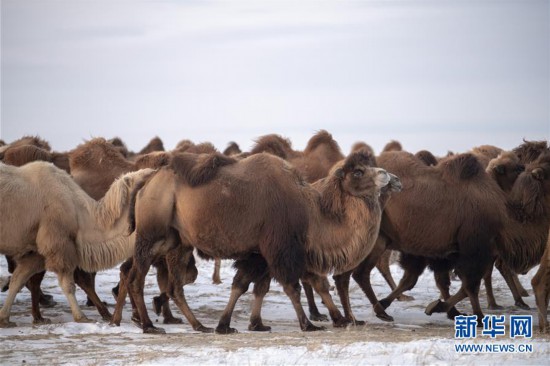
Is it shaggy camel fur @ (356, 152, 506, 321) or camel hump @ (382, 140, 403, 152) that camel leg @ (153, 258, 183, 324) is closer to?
shaggy camel fur @ (356, 152, 506, 321)

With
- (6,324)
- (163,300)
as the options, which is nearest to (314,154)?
(163,300)

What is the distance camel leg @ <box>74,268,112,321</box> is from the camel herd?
0.02m

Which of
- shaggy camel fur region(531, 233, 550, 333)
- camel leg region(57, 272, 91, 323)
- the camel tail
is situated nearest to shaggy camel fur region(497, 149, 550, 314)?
shaggy camel fur region(531, 233, 550, 333)

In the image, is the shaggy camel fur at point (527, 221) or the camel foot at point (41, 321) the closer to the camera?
the camel foot at point (41, 321)

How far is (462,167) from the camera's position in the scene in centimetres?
1334

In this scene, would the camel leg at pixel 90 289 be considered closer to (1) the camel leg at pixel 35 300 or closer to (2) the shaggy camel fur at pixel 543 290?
(1) the camel leg at pixel 35 300

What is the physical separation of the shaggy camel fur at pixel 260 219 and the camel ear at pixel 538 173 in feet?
8.96

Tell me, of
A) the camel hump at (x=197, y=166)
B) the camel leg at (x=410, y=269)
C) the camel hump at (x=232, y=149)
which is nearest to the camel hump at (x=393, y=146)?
the camel hump at (x=232, y=149)

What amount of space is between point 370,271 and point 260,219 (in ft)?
7.18

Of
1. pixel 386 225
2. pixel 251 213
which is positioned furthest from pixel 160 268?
pixel 386 225

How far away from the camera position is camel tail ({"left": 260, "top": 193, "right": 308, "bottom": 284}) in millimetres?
11648

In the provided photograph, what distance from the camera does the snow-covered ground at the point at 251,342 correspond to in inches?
364

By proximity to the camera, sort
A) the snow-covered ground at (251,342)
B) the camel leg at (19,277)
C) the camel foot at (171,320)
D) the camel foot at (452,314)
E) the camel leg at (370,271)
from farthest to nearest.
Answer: the camel foot at (452,314)
the camel leg at (370,271)
the camel foot at (171,320)
the camel leg at (19,277)
the snow-covered ground at (251,342)

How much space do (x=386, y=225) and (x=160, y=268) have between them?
10.3 ft
